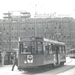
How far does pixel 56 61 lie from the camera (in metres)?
21.3

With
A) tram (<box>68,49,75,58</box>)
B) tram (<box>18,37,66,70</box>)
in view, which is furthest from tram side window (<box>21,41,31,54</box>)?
tram (<box>68,49,75,58</box>)

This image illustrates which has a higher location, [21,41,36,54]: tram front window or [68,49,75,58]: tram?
[21,41,36,54]: tram front window

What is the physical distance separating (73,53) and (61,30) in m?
27.0

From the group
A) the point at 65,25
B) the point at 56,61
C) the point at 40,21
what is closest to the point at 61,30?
the point at 65,25

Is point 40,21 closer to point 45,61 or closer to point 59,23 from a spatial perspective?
point 59,23

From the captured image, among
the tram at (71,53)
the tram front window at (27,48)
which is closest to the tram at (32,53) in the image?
the tram front window at (27,48)

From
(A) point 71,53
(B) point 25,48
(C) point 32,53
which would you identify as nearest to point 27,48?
(B) point 25,48

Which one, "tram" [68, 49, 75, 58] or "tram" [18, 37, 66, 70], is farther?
"tram" [68, 49, 75, 58]

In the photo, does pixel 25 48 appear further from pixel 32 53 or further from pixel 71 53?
pixel 71 53

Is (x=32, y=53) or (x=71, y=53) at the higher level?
(x=32, y=53)

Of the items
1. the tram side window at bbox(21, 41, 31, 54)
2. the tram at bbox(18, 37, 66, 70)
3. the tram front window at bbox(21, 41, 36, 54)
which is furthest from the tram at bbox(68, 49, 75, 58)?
the tram side window at bbox(21, 41, 31, 54)

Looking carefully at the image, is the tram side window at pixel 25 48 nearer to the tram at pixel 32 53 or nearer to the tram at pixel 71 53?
the tram at pixel 32 53

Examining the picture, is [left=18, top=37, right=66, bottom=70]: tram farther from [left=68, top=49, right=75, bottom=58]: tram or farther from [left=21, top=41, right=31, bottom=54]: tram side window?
[left=68, top=49, right=75, bottom=58]: tram

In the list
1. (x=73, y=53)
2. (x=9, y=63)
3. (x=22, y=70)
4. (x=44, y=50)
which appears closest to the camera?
(x=44, y=50)
